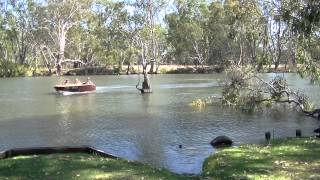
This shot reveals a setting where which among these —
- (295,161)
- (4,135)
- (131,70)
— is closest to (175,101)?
(4,135)

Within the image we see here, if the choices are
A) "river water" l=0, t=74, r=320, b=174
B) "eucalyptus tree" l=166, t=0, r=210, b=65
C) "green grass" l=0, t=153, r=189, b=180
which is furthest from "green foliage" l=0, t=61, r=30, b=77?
"green grass" l=0, t=153, r=189, b=180

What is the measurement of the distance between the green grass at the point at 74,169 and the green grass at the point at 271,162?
1.64 meters

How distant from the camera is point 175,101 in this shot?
4772 centimetres

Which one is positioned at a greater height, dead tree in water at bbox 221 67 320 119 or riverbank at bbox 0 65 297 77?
dead tree in water at bbox 221 67 320 119

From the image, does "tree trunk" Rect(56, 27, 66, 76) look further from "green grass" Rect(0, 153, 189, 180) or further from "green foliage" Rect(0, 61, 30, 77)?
"green grass" Rect(0, 153, 189, 180)

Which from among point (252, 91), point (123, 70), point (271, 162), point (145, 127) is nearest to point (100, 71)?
point (123, 70)

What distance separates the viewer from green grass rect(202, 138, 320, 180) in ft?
43.1

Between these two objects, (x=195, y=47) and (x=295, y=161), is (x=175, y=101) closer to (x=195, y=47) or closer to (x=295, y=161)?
(x=295, y=161)

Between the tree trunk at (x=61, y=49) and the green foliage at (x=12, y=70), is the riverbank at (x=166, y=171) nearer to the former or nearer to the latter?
the green foliage at (x=12, y=70)

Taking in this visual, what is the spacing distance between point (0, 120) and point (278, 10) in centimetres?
2043

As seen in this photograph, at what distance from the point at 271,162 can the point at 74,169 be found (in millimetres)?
5546

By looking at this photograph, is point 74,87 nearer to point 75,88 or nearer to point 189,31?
point 75,88

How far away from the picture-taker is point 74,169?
12977mm

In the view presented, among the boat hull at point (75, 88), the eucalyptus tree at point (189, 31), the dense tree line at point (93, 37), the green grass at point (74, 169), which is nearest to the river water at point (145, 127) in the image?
the green grass at point (74, 169)
